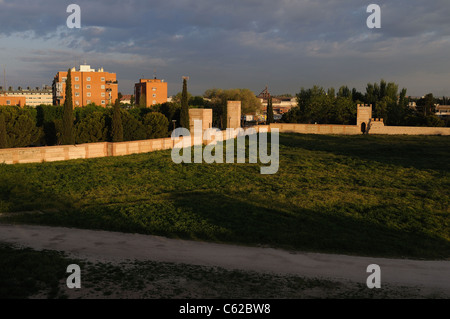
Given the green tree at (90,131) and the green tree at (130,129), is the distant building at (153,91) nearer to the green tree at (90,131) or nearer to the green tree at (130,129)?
the green tree at (130,129)

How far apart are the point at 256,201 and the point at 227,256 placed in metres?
6.69

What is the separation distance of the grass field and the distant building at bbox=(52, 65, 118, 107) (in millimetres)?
84034

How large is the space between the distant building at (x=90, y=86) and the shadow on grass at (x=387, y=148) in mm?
75127

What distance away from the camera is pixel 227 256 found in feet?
35.8

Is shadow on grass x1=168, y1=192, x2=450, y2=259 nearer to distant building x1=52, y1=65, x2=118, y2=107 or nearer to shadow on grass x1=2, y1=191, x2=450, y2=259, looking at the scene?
shadow on grass x1=2, y1=191, x2=450, y2=259

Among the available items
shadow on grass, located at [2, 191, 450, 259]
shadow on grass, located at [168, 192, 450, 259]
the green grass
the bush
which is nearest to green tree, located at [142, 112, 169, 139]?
the bush

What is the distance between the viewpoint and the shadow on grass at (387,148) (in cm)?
2853

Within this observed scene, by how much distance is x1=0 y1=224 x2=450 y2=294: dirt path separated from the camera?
32.2 ft

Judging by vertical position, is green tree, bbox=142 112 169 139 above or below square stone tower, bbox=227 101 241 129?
below

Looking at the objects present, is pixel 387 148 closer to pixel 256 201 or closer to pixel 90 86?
pixel 256 201

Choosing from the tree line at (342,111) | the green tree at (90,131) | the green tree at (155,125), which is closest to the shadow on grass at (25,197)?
the green tree at (90,131)

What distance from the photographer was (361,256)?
11.6 meters

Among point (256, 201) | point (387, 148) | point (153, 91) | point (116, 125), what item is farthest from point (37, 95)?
point (256, 201)
